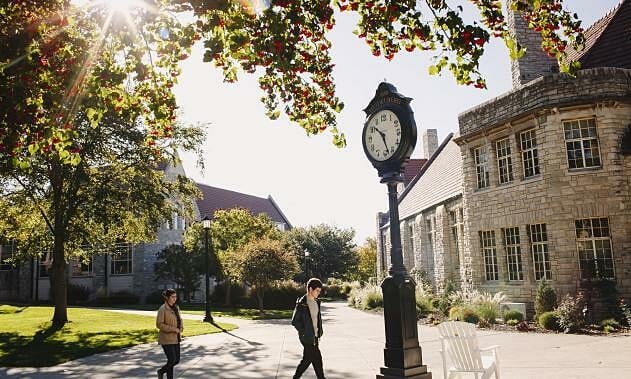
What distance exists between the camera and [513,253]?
17547mm

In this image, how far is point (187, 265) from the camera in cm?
3422

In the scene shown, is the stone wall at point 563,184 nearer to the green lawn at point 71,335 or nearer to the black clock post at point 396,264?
the black clock post at point 396,264

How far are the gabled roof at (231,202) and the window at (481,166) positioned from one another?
36.3 metres

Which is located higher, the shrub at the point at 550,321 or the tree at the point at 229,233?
the tree at the point at 229,233

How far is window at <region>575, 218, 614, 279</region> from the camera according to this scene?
49.2 feet

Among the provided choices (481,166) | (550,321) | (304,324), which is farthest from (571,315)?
(304,324)

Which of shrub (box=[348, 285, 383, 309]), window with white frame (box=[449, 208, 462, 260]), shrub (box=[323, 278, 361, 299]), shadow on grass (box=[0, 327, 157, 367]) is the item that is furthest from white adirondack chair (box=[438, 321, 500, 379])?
shrub (box=[323, 278, 361, 299])

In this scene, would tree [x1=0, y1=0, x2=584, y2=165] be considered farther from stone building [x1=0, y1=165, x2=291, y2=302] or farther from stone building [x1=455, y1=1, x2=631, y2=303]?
stone building [x1=0, y1=165, x2=291, y2=302]

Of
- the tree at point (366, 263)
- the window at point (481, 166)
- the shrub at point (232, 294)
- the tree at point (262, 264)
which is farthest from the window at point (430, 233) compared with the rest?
the tree at point (366, 263)

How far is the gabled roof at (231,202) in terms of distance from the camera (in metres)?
54.9

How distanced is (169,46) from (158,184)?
14.5 m

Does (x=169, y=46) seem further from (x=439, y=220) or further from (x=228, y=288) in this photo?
(x=228, y=288)

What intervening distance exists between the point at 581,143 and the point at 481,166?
13.0ft

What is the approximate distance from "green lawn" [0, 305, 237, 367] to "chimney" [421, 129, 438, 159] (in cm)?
2450
